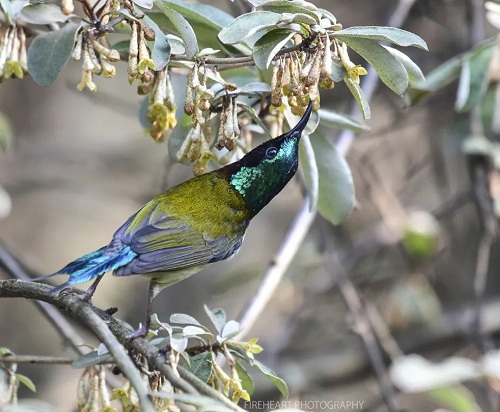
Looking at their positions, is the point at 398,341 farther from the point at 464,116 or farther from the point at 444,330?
the point at 464,116

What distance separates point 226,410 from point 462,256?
12.1 feet

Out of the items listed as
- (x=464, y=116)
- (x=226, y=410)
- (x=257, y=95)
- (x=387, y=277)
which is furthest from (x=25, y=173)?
(x=226, y=410)

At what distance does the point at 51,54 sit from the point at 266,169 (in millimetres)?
752

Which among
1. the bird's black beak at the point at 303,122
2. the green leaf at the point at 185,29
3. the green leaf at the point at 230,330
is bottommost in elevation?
the green leaf at the point at 230,330

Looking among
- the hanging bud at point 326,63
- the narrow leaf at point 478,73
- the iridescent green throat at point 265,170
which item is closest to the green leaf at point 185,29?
the hanging bud at point 326,63

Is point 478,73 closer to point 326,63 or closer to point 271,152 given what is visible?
point 271,152

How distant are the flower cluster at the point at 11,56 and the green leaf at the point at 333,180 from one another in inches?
34.2

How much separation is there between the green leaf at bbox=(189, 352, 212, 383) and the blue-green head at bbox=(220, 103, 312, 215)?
617mm

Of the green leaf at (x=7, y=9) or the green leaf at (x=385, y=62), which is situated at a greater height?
the green leaf at (x=385, y=62)

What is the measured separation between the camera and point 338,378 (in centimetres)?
415

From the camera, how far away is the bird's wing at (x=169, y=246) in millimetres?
2207

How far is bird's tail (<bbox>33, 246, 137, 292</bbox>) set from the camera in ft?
6.53

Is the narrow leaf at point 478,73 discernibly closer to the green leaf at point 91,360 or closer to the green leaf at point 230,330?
the green leaf at point 230,330

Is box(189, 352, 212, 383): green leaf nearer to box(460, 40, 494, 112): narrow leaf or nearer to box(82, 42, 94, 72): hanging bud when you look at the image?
box(82, 42, 94, 72): hanging bud
